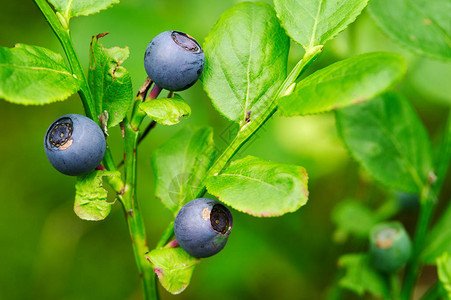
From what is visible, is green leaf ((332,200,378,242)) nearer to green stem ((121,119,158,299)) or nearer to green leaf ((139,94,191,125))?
green stem ((121,119,158,299))

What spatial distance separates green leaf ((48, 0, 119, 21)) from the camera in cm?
97

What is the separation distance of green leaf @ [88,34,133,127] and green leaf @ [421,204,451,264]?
1.01 metres

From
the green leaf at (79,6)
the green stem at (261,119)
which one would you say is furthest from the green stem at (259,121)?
the green leaf at (79,6)

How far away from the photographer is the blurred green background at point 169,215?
223 cm

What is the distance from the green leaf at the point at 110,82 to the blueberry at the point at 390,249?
0.91 metres

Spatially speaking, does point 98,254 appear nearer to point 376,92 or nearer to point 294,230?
point 294,230

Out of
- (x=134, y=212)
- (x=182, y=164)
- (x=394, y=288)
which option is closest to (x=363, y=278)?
(x=394, y=288)

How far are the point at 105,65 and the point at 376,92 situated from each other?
0.52 m

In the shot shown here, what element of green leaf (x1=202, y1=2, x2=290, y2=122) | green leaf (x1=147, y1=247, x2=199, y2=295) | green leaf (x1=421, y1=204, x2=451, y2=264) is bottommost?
green leaf (x1=421, y1=204, x2=451, y2=264)

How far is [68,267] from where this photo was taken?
2.27m

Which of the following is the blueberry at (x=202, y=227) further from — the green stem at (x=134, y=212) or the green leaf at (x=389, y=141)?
the green leaf at (x=389, y=141)

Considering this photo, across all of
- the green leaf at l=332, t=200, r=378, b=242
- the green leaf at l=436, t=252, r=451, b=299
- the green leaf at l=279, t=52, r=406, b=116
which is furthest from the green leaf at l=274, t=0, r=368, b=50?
the green leaf at l=332, t=200, r=378, b=242

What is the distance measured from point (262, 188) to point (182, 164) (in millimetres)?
352

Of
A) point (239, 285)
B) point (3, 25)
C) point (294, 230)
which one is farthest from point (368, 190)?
point (3, 25)
